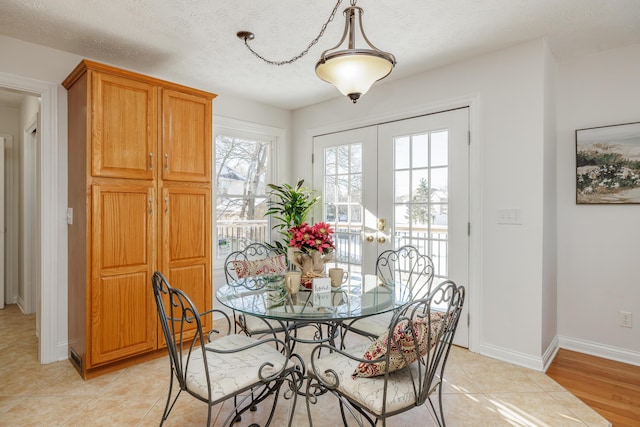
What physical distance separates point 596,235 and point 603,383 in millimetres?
1151

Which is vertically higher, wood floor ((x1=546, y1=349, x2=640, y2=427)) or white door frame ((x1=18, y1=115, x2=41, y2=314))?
white door frame ((x1=18, y1=115, x2=41, y2=314))

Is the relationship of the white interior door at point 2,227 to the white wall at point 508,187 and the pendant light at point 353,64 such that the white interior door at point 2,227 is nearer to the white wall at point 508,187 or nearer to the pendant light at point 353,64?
the pendant light at point 353,64

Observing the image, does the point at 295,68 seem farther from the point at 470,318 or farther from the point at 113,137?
the point at 470,318

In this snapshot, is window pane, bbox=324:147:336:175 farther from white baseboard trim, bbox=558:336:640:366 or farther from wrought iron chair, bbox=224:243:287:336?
white baseboard trim, bbox=558:336:640:366

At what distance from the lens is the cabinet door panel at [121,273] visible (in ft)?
8.23

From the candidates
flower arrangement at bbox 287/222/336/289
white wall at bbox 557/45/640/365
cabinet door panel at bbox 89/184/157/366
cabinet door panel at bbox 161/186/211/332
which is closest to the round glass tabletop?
flower arrangement at bbox 287/222/336/289

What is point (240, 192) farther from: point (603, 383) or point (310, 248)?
point (603, 383)

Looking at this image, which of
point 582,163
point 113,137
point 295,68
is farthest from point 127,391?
point 582,163

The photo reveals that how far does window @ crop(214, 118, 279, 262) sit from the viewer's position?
402 centimetres

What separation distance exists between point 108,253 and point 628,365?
13.3 feet

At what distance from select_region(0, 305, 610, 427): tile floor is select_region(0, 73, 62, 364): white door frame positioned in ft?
0.80

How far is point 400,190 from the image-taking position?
3.47 meters

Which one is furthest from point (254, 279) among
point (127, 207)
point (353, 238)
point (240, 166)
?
point (240, 166)

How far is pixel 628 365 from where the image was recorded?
9.10 feet
